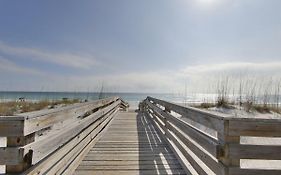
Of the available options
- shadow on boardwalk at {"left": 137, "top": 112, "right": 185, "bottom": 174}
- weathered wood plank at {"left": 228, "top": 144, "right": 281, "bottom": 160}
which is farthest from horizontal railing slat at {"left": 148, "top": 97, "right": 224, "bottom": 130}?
shadow on boardwalk at {"left": 137, "top": 112, "right": 185, "bottom": 174}

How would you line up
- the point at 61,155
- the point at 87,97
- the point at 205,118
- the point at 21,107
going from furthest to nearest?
1. the point at 87,97
2. the point at 21,107
3. the point at 61,155
4. the point at 205,118

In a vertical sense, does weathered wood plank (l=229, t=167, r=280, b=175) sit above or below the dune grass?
above

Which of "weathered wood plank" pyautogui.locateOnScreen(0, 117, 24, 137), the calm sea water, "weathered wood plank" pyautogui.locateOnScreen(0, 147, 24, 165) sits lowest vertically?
the calm sea water

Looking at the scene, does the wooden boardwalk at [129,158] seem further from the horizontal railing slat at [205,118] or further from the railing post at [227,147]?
the railing post at [227,147]

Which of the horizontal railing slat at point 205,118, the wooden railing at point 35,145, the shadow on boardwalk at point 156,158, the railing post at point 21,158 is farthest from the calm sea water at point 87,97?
the railing post at point 21,158

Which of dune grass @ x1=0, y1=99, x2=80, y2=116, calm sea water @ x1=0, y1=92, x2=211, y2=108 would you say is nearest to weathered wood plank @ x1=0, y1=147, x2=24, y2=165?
dune grass @ x1=0, y1=99, x2=80, y2=116

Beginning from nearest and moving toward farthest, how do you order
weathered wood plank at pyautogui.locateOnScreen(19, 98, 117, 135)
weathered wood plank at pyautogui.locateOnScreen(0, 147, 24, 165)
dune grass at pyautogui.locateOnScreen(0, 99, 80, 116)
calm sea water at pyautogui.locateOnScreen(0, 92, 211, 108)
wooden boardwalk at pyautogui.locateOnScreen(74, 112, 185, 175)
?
weathered wood plank at pyautogui.locateOnScreen(0, 147, 24, 165)
weathered wood plank at pyautogui.locateOnScreen(19, 98, 117, 135)
wooden boardwalk at pyautogui.locateOnScreen(74, 112, 185, 175)
dune grass at pyautogui.locateOnScreen(0, 99, 80, 116)
calm sea water at pyautogui.locateOnScreen(0, 92, 211, 108)

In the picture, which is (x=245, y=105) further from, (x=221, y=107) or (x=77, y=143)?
(x=77, y=143)

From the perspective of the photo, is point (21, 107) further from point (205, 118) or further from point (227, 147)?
point (227, 147)

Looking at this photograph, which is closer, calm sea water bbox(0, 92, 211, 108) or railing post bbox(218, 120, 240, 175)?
railing post bbox(218, 120, 240, 175)

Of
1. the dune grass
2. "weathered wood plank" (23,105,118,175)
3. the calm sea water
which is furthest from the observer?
the calm sea water

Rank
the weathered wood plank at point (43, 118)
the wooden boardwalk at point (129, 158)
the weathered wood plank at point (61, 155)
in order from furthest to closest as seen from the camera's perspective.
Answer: the wooden boardwalk at point (129, 158) < the weathered wood plank at point (61, 155) < the weathered wood plank at point (43, 118)

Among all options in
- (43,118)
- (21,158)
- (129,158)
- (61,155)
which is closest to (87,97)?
(129,158)

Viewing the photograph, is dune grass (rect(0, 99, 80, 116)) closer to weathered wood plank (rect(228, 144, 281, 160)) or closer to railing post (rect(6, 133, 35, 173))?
railing post (rect(6, 133, 35, 173))
